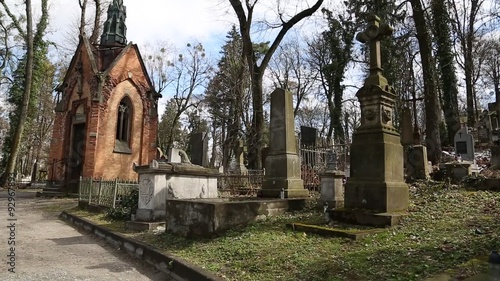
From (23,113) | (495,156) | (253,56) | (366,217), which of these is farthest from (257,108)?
(23,113)

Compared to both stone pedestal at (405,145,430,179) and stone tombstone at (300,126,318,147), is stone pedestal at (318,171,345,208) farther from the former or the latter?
stone tombstone at (300,126,318,147)

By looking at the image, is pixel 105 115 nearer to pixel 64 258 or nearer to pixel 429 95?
pixel 64 258

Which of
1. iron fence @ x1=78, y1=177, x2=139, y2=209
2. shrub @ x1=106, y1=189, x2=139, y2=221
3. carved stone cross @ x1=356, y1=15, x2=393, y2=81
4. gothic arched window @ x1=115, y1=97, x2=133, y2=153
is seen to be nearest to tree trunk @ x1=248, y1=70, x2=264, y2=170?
iron fence @ x1=78, y1=177, x2=139, y2=209

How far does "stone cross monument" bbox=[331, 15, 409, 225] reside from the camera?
235 inches

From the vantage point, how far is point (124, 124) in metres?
21.1

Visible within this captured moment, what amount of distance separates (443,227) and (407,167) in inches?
269

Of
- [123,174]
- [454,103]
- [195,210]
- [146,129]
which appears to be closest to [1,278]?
[195,210]

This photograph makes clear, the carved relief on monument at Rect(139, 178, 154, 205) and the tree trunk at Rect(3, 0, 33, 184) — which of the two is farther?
the tree trunk at Rect(3, 0, 33, 184)

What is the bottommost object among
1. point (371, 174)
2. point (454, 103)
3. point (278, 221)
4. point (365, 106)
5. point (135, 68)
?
point (278, 221)

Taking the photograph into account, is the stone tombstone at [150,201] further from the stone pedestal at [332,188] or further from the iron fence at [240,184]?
the iron fence at [240,184]

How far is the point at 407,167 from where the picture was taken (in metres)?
11.6

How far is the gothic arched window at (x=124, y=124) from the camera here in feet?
67.2

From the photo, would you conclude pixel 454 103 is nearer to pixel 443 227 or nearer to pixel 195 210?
pixel 443 227

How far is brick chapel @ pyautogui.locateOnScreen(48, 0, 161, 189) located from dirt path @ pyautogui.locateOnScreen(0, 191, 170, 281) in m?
10.3
